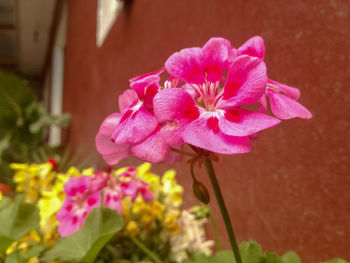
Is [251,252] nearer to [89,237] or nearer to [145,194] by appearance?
[89,237]

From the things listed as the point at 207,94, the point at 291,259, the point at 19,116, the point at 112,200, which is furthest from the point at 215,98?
the point at 19,116

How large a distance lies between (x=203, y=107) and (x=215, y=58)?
0.05 m

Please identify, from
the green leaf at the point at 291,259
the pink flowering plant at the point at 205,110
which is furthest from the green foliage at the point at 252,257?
the pink flowering plant at the point at 205,110

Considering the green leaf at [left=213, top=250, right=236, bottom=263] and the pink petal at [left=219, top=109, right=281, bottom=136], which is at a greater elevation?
the pink petal at [left=219, top=109, right=281, bottom=136]

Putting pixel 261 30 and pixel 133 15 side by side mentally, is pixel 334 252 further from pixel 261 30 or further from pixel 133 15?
pixel 133 15

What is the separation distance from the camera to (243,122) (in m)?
0.32

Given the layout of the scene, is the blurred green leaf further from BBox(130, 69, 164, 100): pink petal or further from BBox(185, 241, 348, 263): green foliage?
BBox(130, 69, 164, 100): pink petal

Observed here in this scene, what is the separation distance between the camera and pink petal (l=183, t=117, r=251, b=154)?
1.00 ft

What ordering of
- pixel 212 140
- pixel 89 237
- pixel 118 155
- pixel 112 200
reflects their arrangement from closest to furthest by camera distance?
pixel 212 140
pixel 118 155
pixel 89 237
pixel 112 200

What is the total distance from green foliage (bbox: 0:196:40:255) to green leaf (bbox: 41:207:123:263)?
60mm

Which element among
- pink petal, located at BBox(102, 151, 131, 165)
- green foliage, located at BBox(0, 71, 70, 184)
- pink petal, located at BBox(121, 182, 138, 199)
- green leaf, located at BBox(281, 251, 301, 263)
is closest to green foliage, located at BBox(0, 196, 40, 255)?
pink petal, located at BBox(121, 182, 138, 199)

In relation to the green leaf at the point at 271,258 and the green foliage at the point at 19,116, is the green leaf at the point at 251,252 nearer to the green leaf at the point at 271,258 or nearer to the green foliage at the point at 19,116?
the green leaf at the point at 271,258

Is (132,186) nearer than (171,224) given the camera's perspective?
Yes

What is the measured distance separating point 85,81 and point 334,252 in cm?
276
